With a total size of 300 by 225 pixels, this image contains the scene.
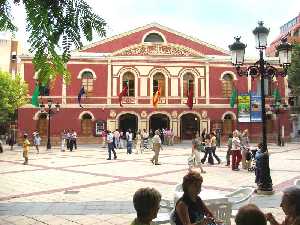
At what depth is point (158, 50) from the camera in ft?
115

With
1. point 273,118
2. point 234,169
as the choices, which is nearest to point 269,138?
point 273,118

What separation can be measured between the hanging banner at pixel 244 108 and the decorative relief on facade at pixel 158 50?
5745 millimetres

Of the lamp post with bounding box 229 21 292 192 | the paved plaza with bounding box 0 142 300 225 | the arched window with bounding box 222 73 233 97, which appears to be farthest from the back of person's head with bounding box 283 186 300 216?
the arched window with bounding box 222 73 233 97

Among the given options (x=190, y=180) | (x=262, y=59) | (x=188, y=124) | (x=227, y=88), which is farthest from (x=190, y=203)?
(x=227, y=88)

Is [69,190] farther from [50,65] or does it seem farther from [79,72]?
[79,72]

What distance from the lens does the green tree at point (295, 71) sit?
3672 cm

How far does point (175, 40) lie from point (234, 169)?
2238cm

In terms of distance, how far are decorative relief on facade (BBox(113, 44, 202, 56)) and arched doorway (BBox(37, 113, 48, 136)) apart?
27.7ft

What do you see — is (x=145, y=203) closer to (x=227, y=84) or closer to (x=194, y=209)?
(x=194, y=209)

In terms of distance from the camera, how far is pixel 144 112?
34156 millimetres

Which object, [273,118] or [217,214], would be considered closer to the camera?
[217,214]

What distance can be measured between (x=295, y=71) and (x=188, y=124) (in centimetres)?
1129

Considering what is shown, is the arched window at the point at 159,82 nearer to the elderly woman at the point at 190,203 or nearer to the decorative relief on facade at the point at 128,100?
the decorative relief on facade at the point at 128,100

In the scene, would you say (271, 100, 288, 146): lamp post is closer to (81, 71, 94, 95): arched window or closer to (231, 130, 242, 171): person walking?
(81, 71, 94, 95): arched window
